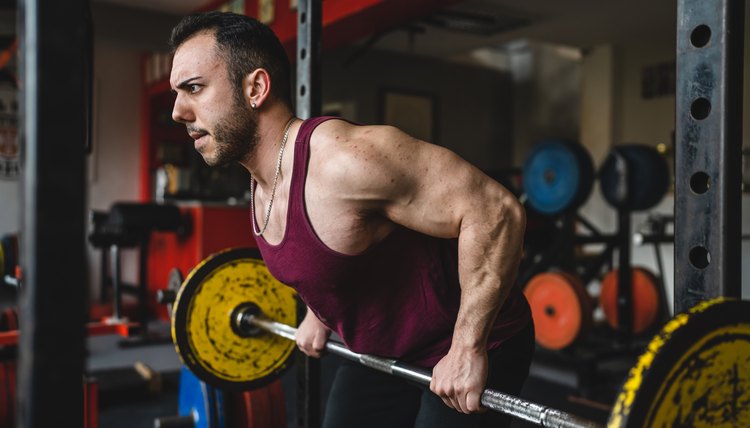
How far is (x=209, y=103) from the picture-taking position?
1.02 meters

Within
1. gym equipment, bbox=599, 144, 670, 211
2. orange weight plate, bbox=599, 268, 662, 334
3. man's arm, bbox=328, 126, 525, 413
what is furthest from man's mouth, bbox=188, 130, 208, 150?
orange weight plate, bbox=599, 268, 662, 334

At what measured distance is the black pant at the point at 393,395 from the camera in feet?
3.47

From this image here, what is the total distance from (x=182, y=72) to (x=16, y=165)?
4.83 meters

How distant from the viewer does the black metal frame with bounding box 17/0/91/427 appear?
0.49m

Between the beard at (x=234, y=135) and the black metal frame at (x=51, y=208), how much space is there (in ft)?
1.71

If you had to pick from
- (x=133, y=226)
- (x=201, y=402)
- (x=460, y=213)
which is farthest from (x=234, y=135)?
(x=133, y=226)

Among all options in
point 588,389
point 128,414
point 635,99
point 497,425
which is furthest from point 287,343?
point 635,99

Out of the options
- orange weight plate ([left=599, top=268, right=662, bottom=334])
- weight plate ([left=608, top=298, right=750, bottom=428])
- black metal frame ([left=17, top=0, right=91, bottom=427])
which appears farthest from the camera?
orange weight plate ([left=599, top=268, right=662, bottom=334])

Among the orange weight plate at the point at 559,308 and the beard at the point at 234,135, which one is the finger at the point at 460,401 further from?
the orange weight plate at the point at 559,308

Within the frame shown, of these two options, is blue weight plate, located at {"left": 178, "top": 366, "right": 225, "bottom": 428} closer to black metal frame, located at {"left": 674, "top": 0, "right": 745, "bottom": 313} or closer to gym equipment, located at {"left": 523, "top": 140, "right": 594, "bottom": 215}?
black metal frame, located at {"left": 674, "top": 0, "right": 745, "bottom": 313}

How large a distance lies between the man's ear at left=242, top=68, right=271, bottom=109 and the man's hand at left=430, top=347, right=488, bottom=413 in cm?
48

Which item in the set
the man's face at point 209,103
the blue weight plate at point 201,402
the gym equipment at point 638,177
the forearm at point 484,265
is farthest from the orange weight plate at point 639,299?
the man's face at point 209,103

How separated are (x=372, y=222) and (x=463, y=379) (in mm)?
253

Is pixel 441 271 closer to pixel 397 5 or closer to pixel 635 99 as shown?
pixel 397 5
